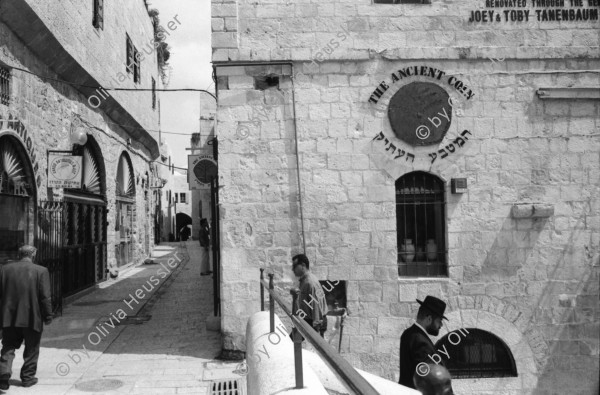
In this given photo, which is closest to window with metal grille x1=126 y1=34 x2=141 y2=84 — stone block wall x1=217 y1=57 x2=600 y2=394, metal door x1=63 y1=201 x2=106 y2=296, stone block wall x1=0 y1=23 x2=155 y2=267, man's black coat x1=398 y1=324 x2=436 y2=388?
stone block wall x1=0 y1=23 x2=155 y2=267

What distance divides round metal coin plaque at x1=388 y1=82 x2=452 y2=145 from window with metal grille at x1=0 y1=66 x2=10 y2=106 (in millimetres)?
6188

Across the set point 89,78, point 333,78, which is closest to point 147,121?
point 89,78

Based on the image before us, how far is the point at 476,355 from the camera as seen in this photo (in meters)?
8.09

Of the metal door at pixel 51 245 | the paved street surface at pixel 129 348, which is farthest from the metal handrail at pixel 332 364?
the metal door at pixel 51 245

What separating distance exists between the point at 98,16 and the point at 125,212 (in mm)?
6942

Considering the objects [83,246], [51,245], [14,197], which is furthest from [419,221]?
[83,246]

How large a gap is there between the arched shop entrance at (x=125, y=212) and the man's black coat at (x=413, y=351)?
47.3 feet

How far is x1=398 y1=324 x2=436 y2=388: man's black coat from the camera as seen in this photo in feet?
13.6

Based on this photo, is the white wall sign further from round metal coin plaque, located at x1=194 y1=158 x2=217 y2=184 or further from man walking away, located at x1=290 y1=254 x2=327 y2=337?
man walking away, located at x1=290 y1=254 x2=327 y2=337

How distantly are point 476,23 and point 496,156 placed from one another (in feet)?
6.91

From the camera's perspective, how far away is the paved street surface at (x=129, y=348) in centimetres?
661

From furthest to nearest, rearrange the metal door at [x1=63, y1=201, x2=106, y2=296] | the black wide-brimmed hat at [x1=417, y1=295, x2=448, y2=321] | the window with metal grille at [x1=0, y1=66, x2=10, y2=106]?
the metal door at [x1=63, y1=201, x2=106, y2=296]
the window with metal grille at [x1=0, y1=66, x2=10, y2=106]
the black wide-brimmed hat at [x1=417, y1=295, x2=448, y2=321]

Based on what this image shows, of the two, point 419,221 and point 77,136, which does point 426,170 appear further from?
point 77,136

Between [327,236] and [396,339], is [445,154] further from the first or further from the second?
[396,339]
